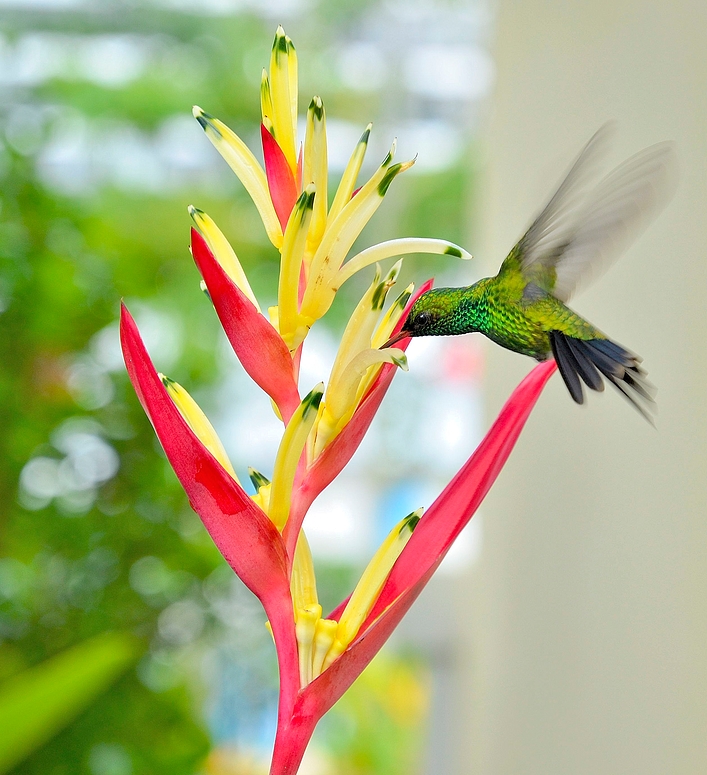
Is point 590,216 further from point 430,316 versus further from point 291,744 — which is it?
point 291,744

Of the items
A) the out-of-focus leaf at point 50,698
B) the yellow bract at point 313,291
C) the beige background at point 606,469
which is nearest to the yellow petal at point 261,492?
the yellow bract at point 313,291

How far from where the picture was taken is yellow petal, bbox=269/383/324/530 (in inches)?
8.3

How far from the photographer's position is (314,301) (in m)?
0.23

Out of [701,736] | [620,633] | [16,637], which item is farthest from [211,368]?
[701,736]

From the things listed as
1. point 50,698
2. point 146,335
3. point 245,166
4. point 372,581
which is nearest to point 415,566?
point 372,581

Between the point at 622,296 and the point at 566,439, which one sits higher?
the point at 622,296

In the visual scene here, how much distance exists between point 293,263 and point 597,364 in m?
0.08

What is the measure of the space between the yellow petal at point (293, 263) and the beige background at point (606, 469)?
248 mm

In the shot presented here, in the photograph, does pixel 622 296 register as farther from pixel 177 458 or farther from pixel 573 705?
pixel 177 458

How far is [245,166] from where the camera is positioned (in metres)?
0.24

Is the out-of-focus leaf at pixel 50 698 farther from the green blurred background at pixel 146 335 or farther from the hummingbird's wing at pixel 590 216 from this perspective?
the hummingbird's wing at pixel 590 216

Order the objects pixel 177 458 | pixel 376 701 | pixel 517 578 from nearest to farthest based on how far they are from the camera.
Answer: pixel 177 458, pixel 517 578, pixel 376 701

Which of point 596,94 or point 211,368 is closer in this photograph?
point 596,94

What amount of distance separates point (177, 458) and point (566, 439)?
0.71 meters
